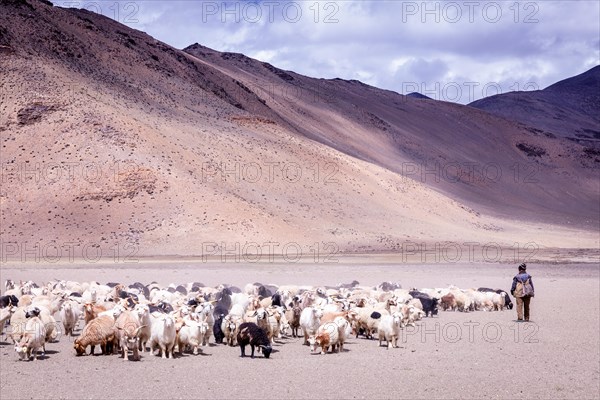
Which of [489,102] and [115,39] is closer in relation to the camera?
[115,39]

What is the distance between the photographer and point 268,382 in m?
13.7

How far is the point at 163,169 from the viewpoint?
203 feet

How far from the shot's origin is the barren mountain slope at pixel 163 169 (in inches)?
2217

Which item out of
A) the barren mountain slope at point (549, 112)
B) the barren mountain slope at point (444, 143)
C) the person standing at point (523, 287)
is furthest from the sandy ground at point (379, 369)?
the barren mountain slope at point (549, 112)

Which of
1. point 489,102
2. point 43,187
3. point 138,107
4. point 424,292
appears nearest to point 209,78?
point 138,107

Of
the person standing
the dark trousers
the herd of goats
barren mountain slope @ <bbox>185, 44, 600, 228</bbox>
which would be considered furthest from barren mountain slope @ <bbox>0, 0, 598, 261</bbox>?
the person standing

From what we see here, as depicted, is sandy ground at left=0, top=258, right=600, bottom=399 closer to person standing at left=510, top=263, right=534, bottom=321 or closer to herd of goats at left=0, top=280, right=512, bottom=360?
herd of goats at left=0, top=280, right=512, bottom=360

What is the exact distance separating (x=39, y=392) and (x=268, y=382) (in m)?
3.64

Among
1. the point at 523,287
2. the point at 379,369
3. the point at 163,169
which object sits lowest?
the point at 379,369

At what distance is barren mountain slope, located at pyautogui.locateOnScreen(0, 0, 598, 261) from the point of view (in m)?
56.3

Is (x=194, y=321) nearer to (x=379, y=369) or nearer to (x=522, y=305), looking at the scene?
(x=379, y=369)

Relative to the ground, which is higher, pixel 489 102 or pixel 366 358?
pixel 489 102

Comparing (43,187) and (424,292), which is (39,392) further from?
(43,187)

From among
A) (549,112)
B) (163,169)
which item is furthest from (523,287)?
(549,112)
